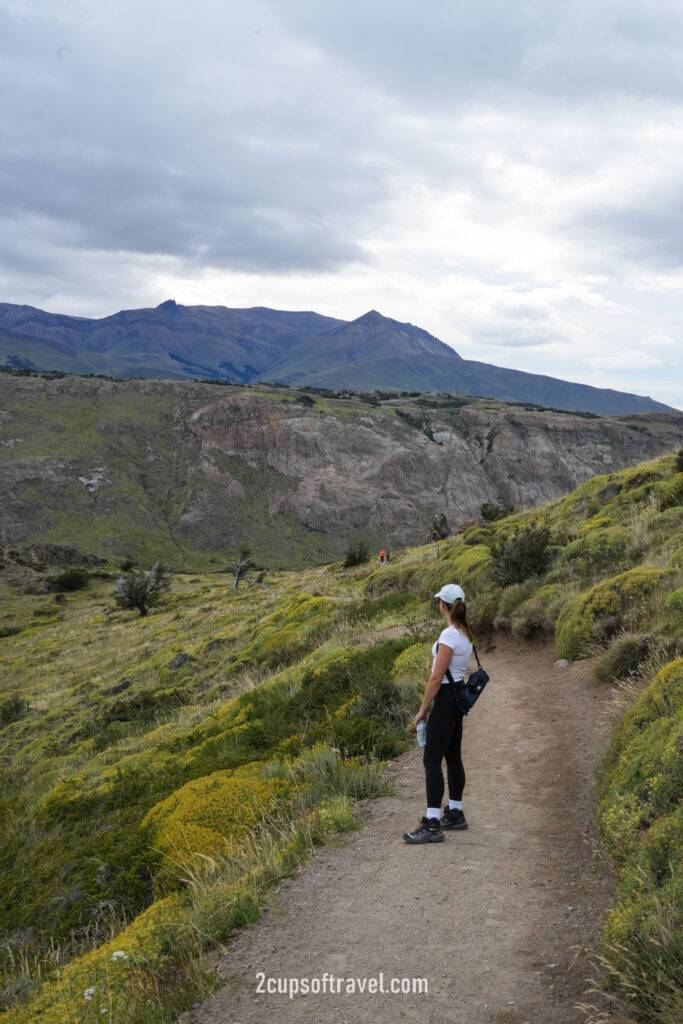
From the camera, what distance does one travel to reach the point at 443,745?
5773mm

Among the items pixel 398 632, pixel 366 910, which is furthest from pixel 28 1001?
pixel 398 632

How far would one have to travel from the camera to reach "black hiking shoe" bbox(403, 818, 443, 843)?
5480mm

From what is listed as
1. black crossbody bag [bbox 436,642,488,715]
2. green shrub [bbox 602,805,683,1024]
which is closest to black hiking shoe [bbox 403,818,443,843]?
black crossbody bag [bbox 436,642,488,715]

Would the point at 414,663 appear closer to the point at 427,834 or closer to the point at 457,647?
the point at 457,647

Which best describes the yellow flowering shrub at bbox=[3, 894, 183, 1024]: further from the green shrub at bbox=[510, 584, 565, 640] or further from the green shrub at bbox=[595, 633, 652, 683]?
the green shrub at bbox=[510, 584, 565, 640]

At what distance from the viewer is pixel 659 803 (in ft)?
14.3

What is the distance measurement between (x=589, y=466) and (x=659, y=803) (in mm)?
181617

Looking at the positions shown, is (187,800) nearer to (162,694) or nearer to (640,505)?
(162,694)

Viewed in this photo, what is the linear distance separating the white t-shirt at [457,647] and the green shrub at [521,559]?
8308mm

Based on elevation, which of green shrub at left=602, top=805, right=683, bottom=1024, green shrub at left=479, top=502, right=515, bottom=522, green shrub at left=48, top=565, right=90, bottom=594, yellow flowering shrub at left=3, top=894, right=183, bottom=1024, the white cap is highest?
green shrub at left=479, top=502, right=515, bottom=522

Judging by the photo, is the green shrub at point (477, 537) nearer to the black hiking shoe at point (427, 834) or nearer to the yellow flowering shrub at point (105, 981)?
the black hiking shoe at point (427, 834)

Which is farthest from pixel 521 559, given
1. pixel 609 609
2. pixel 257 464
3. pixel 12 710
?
pixel 257 464

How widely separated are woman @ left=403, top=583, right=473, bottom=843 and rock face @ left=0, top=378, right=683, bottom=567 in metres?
112

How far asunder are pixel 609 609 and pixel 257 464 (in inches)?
5899
